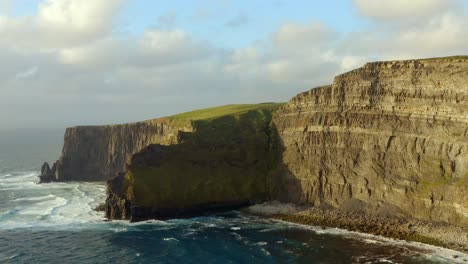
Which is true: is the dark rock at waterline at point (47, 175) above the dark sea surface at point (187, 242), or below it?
above

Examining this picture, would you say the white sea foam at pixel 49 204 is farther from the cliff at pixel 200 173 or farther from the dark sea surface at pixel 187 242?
the cliff at pixel 200 173

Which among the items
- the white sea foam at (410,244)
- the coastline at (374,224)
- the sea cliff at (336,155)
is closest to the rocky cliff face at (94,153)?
the sea cliff at (336,155)

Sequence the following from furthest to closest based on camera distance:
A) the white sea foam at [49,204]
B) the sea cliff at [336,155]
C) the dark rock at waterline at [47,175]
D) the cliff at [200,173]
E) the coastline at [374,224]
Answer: the dark rock at waterline at [47,175], the cliff at [200,173], the white sea foam at [49,204], the sea cliff at [336,155], the coastline at [374,224]

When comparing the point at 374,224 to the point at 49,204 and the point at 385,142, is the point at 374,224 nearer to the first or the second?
the point at 385,142

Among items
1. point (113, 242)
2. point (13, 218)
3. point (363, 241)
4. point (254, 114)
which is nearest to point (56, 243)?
point (113, 242)

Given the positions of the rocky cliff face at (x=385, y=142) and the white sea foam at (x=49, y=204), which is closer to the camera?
the rocky cliff face at (x=385, y=142)

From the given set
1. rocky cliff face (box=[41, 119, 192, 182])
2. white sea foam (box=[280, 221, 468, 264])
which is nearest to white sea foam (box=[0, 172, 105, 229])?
rocky cliff face (box=[41, 119, 192, 182])

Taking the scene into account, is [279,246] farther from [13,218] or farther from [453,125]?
[13,218]
